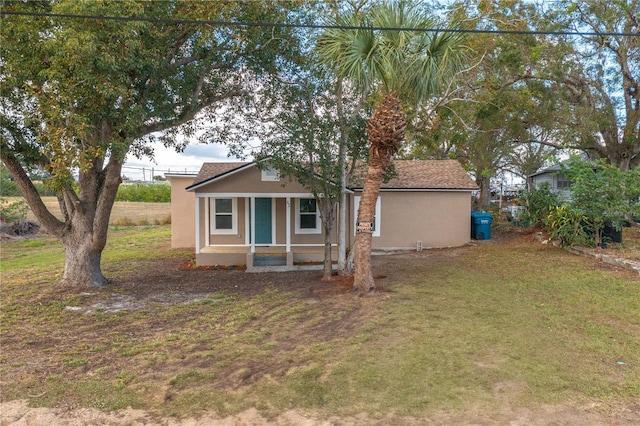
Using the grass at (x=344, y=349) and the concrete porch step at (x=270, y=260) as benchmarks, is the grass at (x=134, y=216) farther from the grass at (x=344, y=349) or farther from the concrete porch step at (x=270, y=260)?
the grass at (x=344, y=349)

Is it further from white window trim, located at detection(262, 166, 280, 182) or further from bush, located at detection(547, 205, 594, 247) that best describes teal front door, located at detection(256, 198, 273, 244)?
bush, located at detection(547, 205, 594, 247)

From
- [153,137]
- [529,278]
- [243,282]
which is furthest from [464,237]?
[153,137]

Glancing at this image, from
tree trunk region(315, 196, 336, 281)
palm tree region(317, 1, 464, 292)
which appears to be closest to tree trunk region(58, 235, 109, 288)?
tree trunk region(315, 196, 336, 281)

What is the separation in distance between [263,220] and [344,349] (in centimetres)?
862

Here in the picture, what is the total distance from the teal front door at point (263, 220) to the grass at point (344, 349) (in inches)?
200

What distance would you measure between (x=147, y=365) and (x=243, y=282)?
201 inches

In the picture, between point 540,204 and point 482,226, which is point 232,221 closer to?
point 482,226

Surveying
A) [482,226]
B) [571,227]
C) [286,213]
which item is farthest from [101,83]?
[482,226]

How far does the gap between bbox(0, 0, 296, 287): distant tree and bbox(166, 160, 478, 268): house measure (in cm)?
299

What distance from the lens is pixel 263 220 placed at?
43.7ft

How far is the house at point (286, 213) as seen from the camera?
1222 cm

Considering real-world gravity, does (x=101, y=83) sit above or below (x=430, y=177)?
above

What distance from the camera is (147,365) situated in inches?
185

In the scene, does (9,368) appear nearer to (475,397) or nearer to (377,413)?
(377,413)
